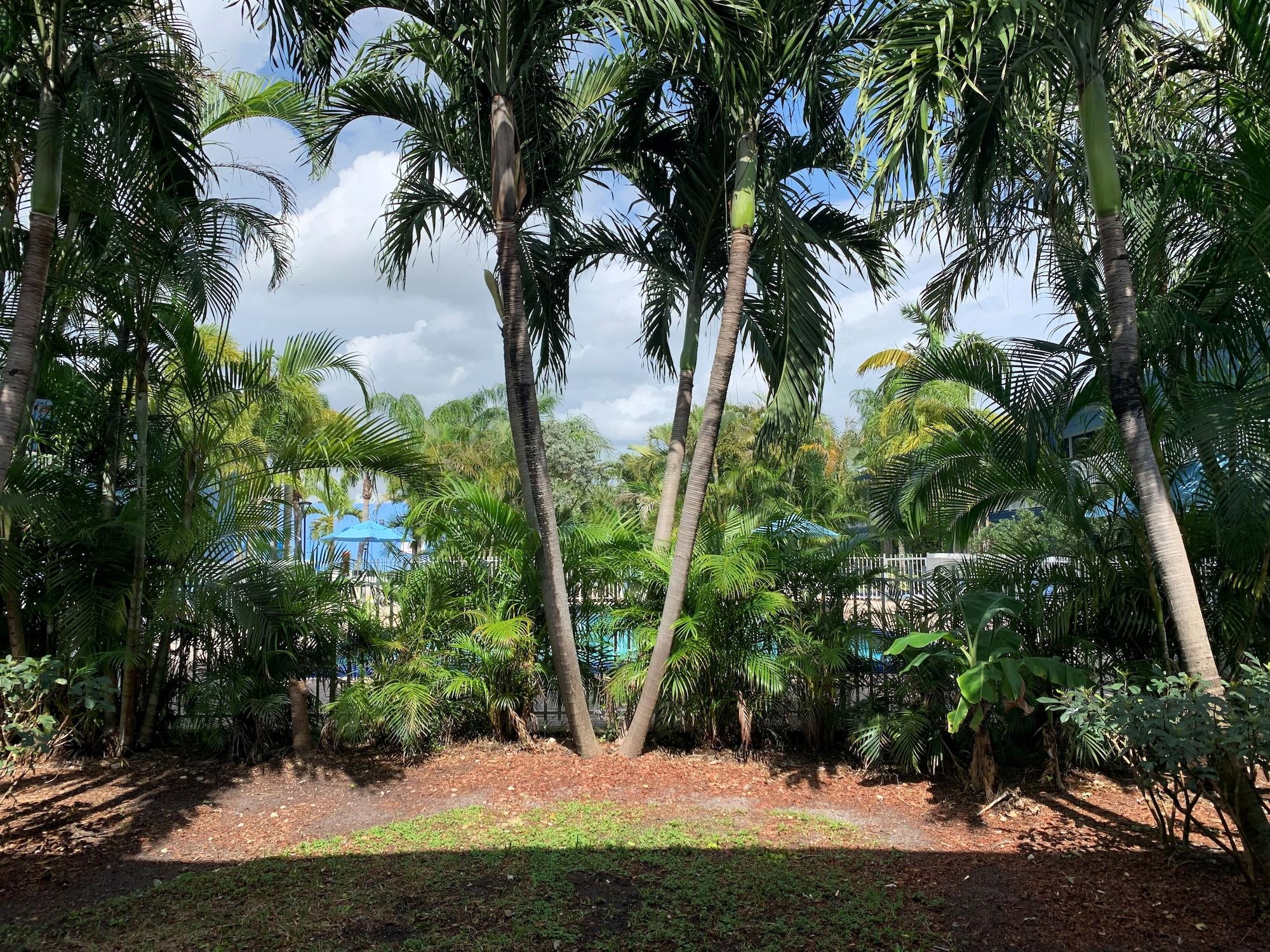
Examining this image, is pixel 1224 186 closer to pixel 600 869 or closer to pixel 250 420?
pixel 600 869

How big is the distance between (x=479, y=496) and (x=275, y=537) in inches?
58.5

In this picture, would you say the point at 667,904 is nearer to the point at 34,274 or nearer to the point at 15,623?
the point at 34,274

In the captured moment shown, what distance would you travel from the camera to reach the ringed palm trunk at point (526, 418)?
18.7ft

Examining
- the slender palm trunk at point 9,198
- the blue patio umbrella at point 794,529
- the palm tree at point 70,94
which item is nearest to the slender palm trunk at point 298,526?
the palm tree at point 70,94

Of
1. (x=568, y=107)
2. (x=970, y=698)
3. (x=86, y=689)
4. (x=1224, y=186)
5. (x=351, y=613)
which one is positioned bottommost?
(x=970, y=698)

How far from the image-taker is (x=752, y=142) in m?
5.72

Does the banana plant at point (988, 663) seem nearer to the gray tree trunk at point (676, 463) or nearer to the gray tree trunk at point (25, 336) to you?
the gray tree trunk at point (676, 463)

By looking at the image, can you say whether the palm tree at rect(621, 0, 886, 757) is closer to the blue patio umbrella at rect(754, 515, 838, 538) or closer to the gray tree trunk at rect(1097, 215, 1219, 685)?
the blue patio umbrella at rect(754, 515, 838, 538)

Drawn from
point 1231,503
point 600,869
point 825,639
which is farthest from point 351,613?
point 1231,503

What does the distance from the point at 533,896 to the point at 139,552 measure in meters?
3.75

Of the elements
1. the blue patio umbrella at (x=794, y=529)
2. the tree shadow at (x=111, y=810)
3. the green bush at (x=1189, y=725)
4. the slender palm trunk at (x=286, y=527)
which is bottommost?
the tree shadow at (x=111, y=810)

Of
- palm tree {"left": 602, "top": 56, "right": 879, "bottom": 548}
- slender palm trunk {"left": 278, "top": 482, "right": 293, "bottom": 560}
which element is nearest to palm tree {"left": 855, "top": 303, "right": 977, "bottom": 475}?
palm tree {"left": 602, "top": 56, "right": 879, "bottom": 548}

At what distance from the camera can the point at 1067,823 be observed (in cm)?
477

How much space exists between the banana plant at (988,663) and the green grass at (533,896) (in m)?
1.01
